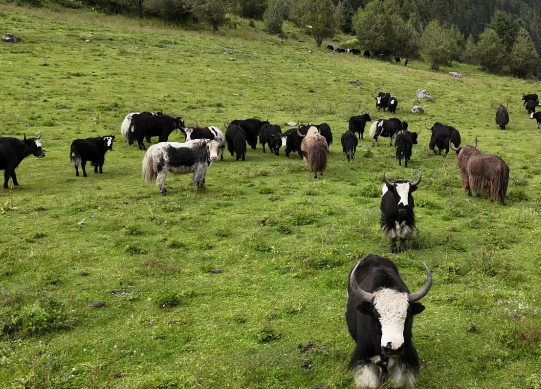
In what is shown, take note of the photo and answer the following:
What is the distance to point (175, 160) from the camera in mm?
14422

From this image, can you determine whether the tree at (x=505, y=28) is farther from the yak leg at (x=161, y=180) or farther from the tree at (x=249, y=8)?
the yak leg at (x=161, y=180)

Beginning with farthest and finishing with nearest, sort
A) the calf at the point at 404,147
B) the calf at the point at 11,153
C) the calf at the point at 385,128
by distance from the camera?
1. the calf at the point at 385,128
2. the calf at the point at 404,147
3. the calf at the point at 11,153

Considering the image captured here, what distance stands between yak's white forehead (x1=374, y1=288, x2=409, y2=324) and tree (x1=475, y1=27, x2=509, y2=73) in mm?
77982

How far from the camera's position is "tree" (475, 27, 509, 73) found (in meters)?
71.7

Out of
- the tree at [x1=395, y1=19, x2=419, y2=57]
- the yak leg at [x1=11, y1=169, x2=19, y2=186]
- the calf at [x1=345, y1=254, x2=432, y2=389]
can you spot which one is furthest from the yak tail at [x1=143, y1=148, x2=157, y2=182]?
the tree at [x1=395, y1=19, x2=419, y2=57]

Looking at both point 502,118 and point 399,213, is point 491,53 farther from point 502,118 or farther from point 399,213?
point 399,213

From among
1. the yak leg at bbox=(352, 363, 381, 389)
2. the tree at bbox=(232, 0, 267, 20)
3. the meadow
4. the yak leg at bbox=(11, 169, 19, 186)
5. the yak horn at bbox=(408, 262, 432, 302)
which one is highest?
the tree at bbox=(232, 0, 267, 20)

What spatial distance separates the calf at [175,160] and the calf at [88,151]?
3387 millimetres

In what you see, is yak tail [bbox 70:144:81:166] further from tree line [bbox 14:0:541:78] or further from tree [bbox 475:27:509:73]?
tree [bbox 475:27:509:73]

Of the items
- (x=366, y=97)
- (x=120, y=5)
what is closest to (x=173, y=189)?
(x=366, y=97)

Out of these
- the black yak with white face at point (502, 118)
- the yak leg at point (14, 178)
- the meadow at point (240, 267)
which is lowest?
the yak leg at point (14, 178)

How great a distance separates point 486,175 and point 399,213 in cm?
572

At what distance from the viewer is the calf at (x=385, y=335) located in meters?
4.76

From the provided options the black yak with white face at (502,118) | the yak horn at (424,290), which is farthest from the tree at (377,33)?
the yak horn at (424,290)
